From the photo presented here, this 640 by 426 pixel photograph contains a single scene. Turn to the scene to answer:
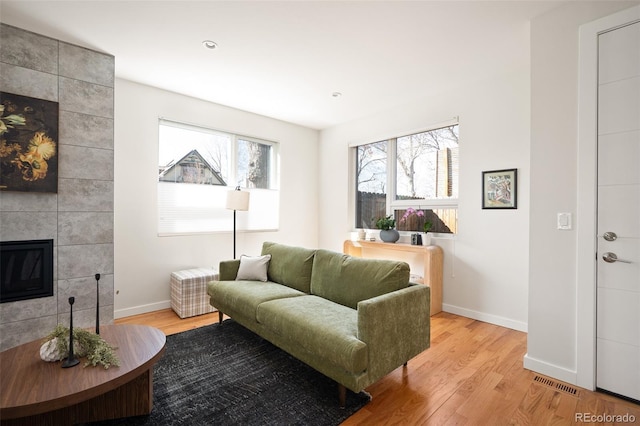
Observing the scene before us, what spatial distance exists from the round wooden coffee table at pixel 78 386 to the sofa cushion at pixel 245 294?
0.78m

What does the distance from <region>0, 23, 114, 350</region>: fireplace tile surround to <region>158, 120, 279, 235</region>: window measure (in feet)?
2.79

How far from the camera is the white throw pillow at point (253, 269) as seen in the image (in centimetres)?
330

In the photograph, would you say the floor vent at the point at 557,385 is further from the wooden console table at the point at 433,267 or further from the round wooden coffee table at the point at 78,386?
the round wooden coffee table at the point at 78,386

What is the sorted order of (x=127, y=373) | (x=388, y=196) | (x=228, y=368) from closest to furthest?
(x=127, y=373) → (x=228, y=368) → (x=388, y=196)

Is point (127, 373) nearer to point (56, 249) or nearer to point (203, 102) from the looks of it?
point (56, 249)

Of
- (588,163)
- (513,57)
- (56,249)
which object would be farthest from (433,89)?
(56,249)

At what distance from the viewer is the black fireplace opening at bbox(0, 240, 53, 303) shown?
8.12 ft

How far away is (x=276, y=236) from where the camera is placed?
487 cm

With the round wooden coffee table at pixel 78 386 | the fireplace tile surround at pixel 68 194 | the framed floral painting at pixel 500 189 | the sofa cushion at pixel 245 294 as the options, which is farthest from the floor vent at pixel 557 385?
the fireplace tile surround at pixel 68 194

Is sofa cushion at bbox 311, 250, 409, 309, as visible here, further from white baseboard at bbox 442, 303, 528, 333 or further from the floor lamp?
white baseboard at bbox 442, 303, 528, 333

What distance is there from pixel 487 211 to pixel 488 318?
119 centimetres

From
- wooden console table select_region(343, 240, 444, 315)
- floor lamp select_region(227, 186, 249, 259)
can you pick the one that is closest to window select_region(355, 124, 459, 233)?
wooden console table select_region(343, 240, 444, 315)

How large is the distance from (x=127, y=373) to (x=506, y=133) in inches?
150

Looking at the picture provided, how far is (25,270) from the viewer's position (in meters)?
2.55
